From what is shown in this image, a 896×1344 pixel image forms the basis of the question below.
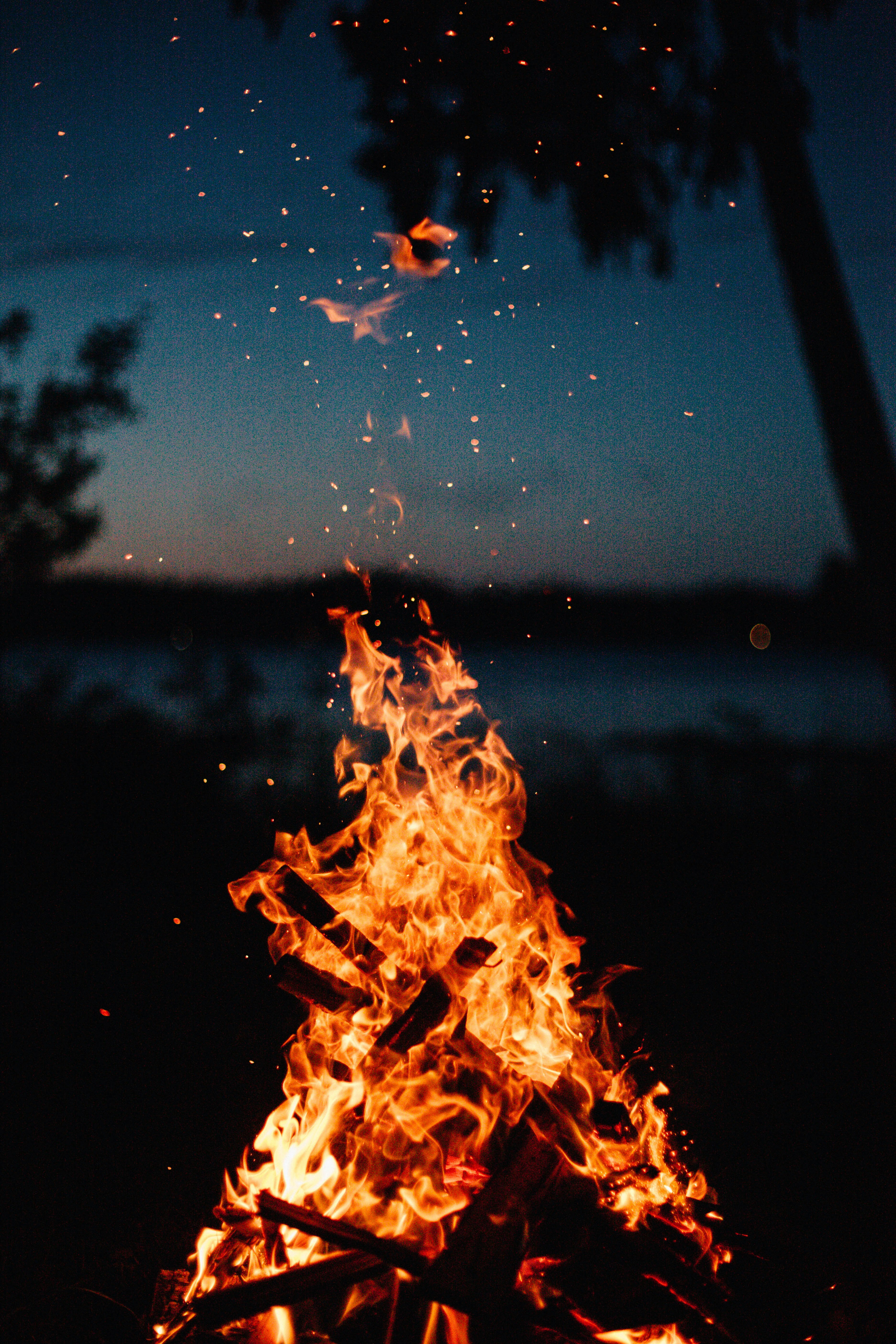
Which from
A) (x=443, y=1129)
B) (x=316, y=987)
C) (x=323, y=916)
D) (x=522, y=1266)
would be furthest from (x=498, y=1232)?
(x=323, y=916)

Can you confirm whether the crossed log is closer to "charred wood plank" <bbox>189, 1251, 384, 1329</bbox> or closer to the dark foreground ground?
"charred wood plank" <bbox>189, 1251, 384, 1329</bbox>

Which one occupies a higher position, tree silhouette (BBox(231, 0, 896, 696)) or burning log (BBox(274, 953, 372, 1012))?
tree silhouette (BBox(231, 0, 896, 696))

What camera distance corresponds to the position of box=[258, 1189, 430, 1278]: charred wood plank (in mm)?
1873

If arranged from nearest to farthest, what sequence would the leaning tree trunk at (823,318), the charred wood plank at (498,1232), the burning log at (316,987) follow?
the charred wood plank at (498,1232), the burning log at (316,987), the leaning tree trunk at (823,318)

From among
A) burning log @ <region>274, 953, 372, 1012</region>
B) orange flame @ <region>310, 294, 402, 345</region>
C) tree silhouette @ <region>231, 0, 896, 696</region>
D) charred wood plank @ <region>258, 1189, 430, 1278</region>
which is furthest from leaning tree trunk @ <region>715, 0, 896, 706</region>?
charred wood plank @ <region>258, 1189, 430, 1278</region>

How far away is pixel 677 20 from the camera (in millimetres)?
4285

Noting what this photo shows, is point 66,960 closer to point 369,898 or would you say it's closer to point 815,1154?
point 369,898

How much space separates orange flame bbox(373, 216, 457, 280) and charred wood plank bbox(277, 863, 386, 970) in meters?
2.34

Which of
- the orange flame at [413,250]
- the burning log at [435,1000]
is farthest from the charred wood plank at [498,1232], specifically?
the orange flame at [413,250]

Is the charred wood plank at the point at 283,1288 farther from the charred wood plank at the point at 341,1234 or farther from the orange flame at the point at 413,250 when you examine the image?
the orange flame at the point at 413,250

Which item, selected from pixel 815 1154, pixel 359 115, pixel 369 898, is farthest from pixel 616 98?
pixel 815 1154

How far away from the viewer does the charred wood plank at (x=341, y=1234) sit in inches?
73.7

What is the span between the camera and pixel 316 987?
7.84 feet

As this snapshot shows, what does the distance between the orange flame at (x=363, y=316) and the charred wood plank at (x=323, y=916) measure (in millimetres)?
1986
